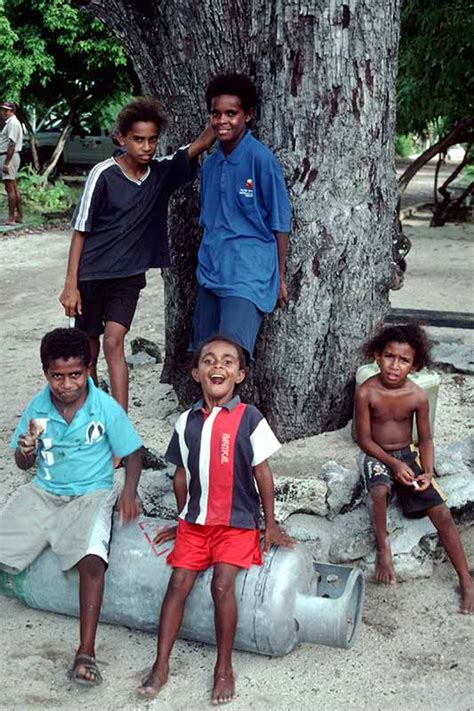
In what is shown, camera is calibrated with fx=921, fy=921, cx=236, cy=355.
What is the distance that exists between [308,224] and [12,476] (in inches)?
76.3

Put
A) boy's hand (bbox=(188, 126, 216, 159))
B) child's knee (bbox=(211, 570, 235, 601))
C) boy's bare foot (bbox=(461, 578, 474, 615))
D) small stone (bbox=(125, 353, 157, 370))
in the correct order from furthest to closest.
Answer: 1. small stone (bbox=(125, 353, 157, 370))
2. boy's hand (bbox=(188, 126, 216, 159))
3. boy's bare foot (bbox=(461, 578, 474, 615))
4. child's knee (bbox=(211, 570, 235, 601))

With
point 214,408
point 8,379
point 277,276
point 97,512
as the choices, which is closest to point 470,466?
point 277,276

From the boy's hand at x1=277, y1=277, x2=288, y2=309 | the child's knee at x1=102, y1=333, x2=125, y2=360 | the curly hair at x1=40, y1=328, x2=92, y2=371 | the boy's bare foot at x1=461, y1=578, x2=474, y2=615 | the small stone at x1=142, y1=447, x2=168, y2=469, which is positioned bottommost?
the boy's bare foot at x1=461, y1=578, x2=474, y2=615

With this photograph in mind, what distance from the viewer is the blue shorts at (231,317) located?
12.5 feet

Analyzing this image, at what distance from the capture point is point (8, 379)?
632cm

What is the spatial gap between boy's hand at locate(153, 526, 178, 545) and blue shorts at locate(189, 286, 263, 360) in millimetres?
823

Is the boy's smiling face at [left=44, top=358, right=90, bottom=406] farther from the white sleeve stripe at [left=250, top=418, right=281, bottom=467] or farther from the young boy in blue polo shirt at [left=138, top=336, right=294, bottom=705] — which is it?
the white sleeve stripe at [left=250, top=418, right=281, bottom=467]

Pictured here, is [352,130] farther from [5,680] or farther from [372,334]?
[5,680]

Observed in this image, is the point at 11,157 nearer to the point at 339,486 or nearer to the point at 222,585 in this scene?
the point at 339,486

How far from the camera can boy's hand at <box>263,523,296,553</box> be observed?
10.7ft

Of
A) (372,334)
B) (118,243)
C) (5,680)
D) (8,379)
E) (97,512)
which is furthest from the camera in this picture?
(8,379)

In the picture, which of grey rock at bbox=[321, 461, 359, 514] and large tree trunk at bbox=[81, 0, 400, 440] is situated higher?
large tree trunk at bbox=[81, 0, 400, 440]

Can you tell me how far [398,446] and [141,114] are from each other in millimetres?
1753

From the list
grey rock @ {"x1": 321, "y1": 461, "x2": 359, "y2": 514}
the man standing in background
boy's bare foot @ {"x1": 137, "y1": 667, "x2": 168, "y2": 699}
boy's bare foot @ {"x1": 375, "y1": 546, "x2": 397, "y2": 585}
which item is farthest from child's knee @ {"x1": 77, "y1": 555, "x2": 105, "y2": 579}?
the man standing in background
